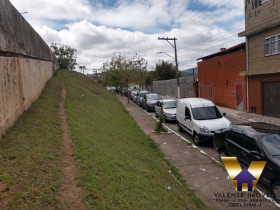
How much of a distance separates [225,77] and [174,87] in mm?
14592

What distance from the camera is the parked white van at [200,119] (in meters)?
9.15

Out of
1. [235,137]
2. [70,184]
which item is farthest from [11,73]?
[235,137]

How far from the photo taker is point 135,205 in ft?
13.4

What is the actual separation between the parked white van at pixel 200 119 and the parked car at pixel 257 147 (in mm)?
1549

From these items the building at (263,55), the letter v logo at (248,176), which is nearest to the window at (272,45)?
the building at (263,55)

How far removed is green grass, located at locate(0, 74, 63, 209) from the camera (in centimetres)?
359

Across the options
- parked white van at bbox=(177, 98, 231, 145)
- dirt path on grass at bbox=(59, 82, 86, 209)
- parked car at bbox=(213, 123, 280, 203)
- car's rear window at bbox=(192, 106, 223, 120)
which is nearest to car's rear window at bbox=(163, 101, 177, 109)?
parked white van at bbox=(177, 98, 231, 145)

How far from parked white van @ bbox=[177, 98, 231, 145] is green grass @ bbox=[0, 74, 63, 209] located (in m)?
5.58

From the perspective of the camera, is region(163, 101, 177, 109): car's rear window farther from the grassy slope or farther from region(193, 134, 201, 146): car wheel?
the grassy slope

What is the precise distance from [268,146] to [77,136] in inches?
215

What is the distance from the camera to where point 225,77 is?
20203mm

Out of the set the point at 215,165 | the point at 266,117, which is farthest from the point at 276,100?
the point at 215,165

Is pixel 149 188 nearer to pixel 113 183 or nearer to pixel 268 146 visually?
pixel 113 183

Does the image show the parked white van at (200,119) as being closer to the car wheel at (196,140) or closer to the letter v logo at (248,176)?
the car wheel at (196,140)
